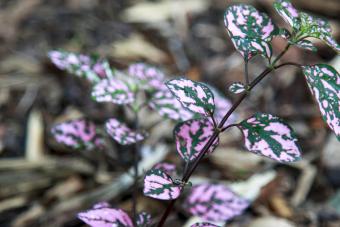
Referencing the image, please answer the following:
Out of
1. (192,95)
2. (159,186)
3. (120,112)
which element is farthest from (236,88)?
(120,112)

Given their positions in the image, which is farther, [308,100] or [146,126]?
[308,100]

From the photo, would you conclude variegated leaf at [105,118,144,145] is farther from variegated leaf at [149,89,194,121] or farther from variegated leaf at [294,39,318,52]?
variegated leaf at [294,39,318,52]

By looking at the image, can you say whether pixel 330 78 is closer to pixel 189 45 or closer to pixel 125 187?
pixel 125 187

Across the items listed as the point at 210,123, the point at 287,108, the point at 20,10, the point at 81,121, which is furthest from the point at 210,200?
the point at 20,10

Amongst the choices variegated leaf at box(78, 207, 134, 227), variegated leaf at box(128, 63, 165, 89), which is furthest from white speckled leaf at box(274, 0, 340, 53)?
variegated leaf at box(78, 207, 134, 227)

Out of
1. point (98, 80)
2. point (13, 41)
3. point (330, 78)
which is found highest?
point (330, 78)

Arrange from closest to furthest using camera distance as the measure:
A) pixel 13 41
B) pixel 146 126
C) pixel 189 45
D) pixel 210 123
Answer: pixel 210 123, pixel 146 126, pixel 13 41, pixel 189 45

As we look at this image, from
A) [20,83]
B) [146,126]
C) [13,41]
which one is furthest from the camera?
[13,41]
